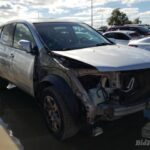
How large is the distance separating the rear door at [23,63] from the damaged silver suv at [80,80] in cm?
2

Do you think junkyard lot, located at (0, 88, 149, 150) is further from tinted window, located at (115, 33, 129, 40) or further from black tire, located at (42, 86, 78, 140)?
tinted window, located at (115, 33, 129, 40)

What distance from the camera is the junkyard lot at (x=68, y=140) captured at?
4250mm

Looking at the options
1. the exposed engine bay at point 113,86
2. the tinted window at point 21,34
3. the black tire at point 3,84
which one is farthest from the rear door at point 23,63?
the black tire at point 3,84

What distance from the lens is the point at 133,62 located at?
3994 mm

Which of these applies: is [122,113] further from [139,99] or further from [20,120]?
[20,120]

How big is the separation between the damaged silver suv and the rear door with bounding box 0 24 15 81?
2.93ft

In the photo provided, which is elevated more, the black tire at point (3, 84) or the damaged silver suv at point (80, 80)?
the damaged silver suv at point (80, 80)

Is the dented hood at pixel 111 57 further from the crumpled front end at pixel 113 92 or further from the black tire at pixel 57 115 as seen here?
the black tire at pixel 57 115

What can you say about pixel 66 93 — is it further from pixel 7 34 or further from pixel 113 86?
pixel 7 34

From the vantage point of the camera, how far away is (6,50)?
6.20 meters

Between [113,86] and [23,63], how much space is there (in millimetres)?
1980

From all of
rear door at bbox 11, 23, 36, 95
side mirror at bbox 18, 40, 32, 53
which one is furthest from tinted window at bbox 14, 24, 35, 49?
side mirror at bbox 18, 40, 32, 53

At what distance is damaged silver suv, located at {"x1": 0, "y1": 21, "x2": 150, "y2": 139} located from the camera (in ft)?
12.7

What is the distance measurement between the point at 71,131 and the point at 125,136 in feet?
3.09
